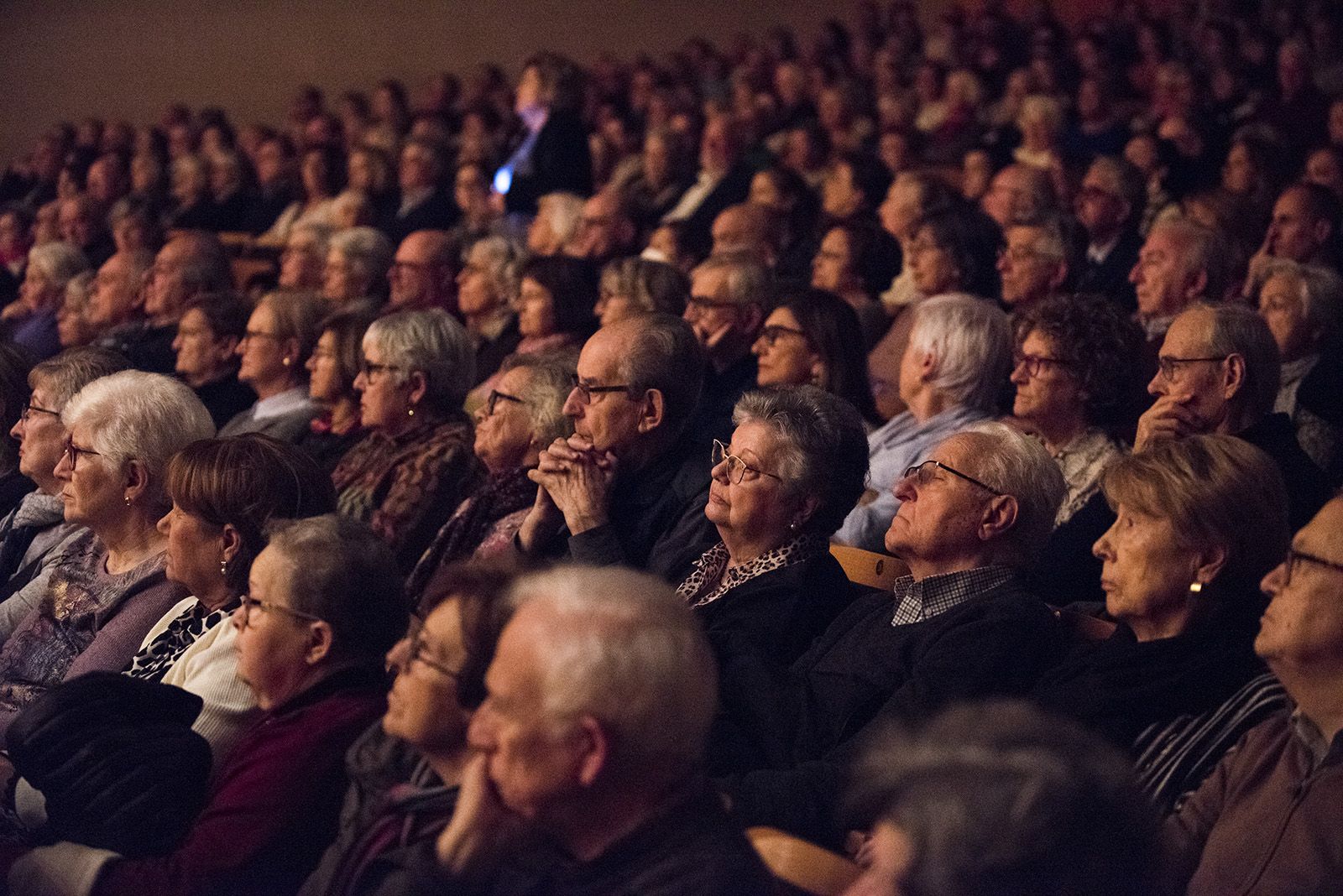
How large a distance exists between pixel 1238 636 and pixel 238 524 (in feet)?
4.86

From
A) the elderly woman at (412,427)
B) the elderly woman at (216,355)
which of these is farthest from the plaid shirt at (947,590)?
the elderly woman at (216,355)

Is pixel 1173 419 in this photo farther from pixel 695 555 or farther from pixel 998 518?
pixel 695 555

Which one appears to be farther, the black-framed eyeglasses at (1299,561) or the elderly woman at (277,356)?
the elderly woman at (277,356)

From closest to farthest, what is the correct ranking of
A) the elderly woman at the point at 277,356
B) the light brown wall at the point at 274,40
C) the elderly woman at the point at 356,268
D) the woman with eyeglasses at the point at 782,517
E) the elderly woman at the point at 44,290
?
the woman with eyeglasses at the point at 782,517 < the elderly woman at the point at 277,356 < the elderly woman at the point at 356,268 < the elderly woman at the point at 44,290 < the light brown wall at the point at 274,40

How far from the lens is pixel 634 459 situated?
3.13 meters

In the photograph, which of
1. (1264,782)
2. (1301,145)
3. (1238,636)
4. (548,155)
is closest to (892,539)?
(1238,636)

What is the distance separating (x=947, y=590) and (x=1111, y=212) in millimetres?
3534

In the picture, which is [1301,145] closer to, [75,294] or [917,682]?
[75,294]

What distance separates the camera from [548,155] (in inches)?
273

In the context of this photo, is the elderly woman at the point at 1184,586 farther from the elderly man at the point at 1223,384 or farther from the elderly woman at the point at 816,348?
the elderly woman at the point at 816,348

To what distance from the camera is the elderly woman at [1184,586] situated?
212cm

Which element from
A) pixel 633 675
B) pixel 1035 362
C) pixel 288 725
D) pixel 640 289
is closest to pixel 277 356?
pixel 640 289

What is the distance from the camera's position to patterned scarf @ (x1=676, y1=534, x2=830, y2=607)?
105 inches

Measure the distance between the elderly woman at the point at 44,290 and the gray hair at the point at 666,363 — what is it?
3.31 m
